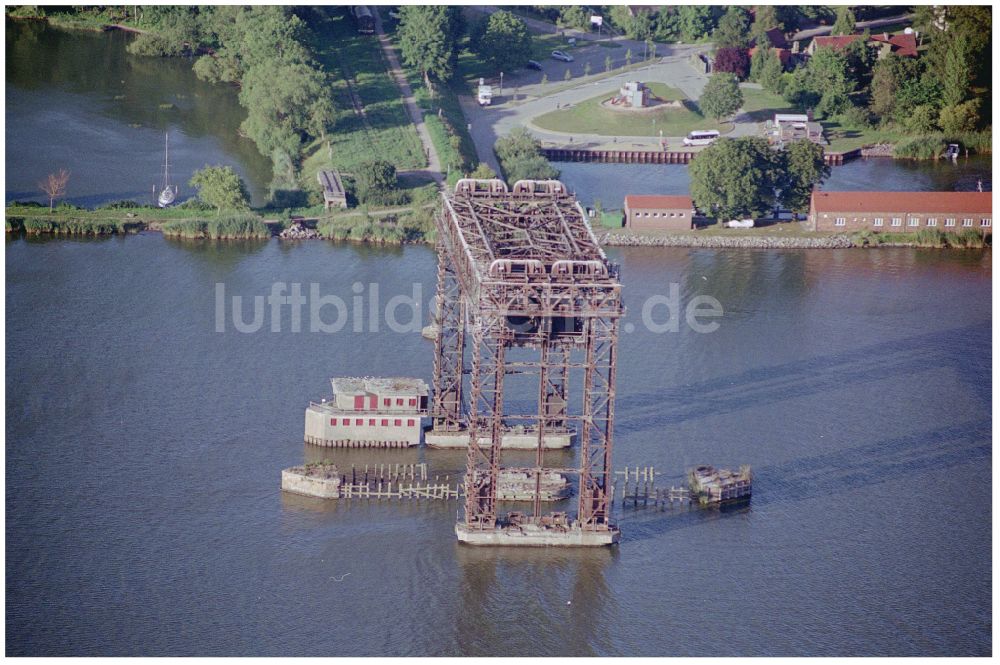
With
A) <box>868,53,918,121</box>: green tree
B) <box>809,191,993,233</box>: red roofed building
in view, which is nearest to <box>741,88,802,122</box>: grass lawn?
<box>868,53,918,121</box>: green tree

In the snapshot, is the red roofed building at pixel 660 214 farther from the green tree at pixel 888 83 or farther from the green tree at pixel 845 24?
the green tree at pixel 845 24

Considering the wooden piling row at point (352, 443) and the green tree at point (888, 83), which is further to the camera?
the green tree at point (888, 83)

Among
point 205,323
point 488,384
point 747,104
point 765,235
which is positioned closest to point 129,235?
point 205,323

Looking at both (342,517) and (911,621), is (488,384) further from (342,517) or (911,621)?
(911,621)

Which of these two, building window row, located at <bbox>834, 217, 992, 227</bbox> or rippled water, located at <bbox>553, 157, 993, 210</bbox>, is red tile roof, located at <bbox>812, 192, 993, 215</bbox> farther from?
rippled water, located at <bbox>553, 157, 993, 210</bbox>

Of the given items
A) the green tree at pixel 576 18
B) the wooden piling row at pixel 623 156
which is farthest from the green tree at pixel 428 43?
the green tree at pixel 576 18

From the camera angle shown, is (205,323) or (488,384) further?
(205,323)
